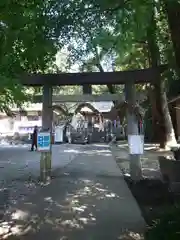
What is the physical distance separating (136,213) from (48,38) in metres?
3.88

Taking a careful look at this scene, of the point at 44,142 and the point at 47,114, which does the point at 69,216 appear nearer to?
the point at 44,142

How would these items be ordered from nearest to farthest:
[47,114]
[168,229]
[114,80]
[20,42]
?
[168,229], [20,42], [114,80], [47,114]

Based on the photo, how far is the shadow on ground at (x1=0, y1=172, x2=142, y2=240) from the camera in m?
6.43

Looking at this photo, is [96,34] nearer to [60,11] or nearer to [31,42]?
[60,11]

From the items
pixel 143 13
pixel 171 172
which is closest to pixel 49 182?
pixel 171 172

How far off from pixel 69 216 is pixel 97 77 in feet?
19.1

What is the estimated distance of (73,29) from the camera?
8203 millimetres

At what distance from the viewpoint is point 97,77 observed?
12383 millimetres

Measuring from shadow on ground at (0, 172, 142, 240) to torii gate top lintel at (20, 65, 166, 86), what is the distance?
11.3 ft

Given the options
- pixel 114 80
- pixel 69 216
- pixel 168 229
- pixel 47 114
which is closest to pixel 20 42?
pixel 168 229

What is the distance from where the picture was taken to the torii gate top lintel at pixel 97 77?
12.3 m

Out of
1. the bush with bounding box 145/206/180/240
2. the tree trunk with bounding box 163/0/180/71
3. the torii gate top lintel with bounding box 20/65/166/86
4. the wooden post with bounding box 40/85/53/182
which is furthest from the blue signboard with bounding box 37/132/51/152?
the bush with bounding box 145/206/180/240

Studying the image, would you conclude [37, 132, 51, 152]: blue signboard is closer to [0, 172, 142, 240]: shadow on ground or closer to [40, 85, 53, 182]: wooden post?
[40, 85, 53, 182]: wooden post

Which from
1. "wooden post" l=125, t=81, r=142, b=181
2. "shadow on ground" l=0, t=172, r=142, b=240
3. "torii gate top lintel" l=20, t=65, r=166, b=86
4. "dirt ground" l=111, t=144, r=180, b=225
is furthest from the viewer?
"torii gate top lintel" l=20, t=65, r=166, b=86
